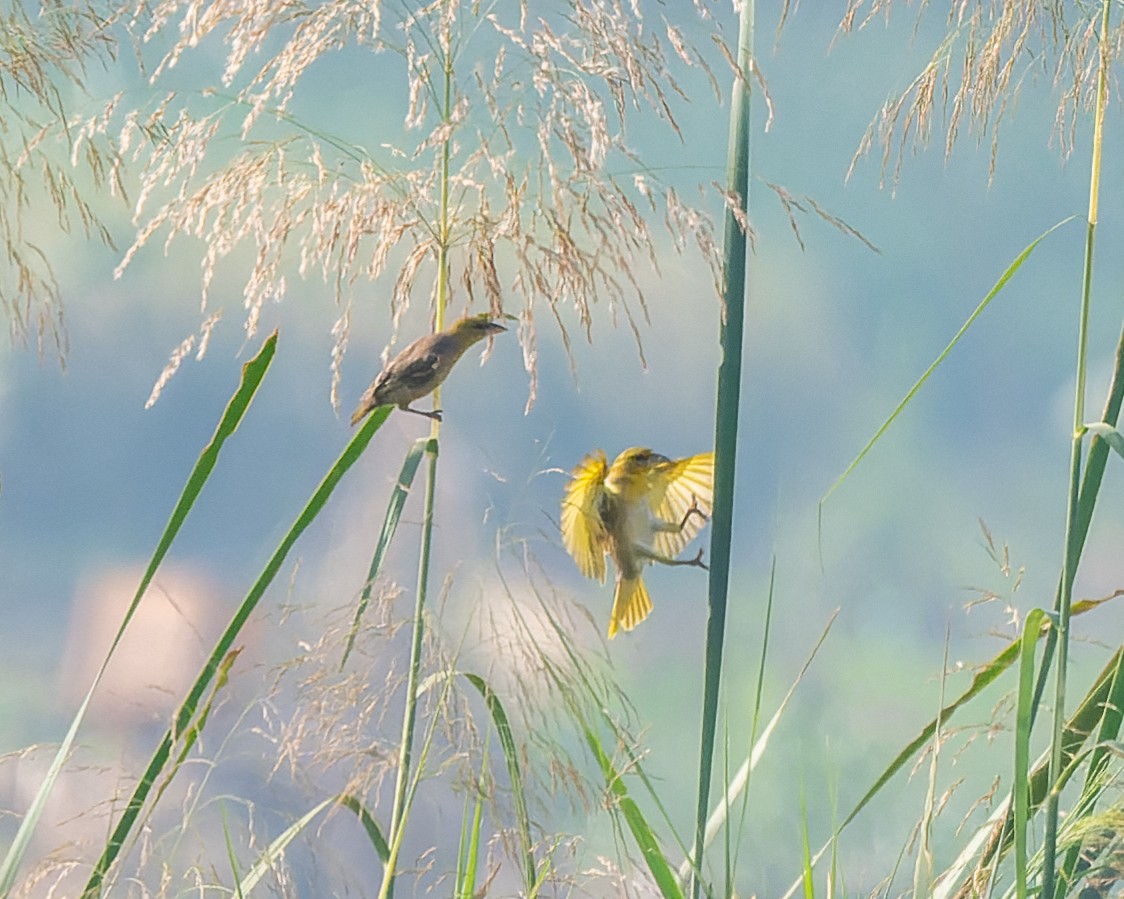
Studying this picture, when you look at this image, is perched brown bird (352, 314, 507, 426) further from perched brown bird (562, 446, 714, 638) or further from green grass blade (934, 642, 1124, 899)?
green grass blade (934, 642, 1124, 899)

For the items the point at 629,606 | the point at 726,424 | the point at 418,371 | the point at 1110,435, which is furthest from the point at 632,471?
the point at 1110,435

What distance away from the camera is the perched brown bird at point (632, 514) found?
5.02 ft

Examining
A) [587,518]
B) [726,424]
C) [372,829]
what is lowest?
[372,829]

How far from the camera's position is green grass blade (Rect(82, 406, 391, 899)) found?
107 centimetres

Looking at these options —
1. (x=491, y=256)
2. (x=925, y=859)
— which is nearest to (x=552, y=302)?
(x=491, y=256)

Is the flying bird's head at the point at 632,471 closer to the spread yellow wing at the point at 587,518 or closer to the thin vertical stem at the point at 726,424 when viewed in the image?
the spread yellow wing at the point at 587,518

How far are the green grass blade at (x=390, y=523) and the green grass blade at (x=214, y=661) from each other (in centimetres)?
7

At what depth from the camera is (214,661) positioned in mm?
1086

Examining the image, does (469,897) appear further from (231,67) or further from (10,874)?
(231,67)

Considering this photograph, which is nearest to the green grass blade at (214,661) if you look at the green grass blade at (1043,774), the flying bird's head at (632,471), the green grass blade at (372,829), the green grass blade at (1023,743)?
the green grass blade at (372,829)

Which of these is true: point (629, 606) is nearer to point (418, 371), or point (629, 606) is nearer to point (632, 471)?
point (632, 471)

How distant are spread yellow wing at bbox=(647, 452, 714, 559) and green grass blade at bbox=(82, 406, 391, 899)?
486 millimetres

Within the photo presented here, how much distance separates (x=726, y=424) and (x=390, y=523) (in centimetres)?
32

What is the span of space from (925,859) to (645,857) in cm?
27
